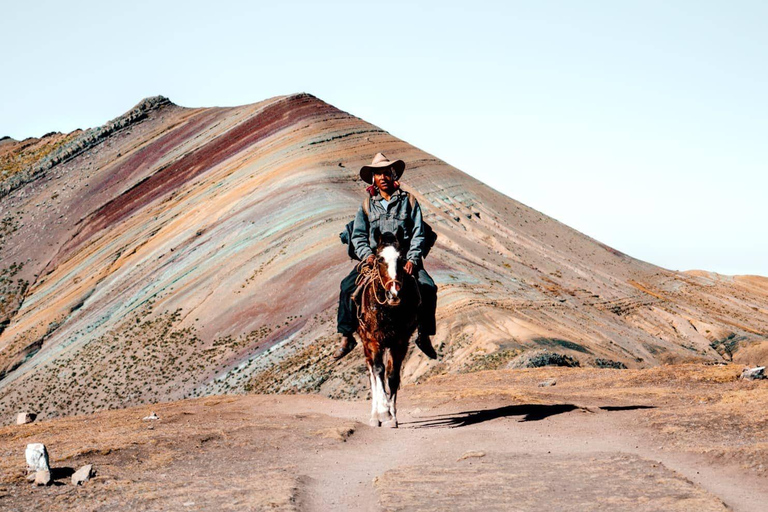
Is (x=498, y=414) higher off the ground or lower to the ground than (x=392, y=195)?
lower

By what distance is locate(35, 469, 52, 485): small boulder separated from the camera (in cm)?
946

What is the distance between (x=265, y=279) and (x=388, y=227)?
93.7 ft

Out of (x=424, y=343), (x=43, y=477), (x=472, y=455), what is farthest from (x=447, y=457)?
(x=43, y=477)

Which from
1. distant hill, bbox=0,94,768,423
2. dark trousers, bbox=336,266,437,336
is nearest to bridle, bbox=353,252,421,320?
dark trousers, bbox=336,266,437,336

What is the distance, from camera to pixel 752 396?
15258mm

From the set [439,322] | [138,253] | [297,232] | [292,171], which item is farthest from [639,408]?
[138,253]

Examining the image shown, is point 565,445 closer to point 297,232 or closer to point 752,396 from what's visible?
point 752,396

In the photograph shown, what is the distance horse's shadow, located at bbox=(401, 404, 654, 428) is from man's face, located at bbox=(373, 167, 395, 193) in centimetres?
414

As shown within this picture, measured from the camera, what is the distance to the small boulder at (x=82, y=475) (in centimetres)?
959

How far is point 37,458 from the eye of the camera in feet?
32.1

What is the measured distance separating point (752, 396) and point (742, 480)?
5933mm

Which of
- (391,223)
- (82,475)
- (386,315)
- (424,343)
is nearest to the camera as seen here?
(82,475)

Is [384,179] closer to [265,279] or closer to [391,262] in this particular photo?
[391,262]

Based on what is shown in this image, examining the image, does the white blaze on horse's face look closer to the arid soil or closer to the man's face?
the man's face
